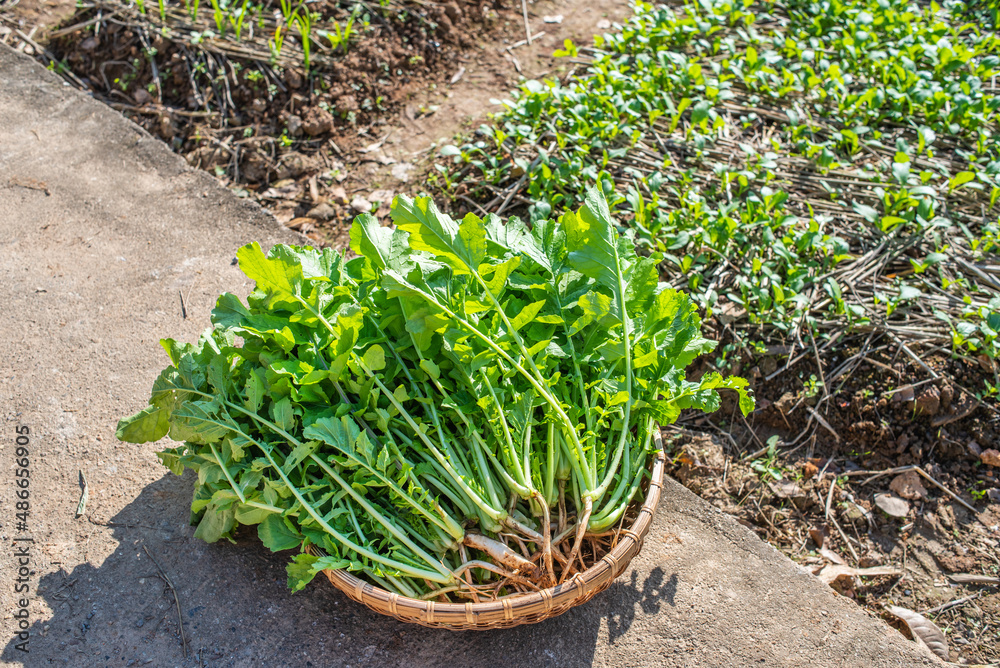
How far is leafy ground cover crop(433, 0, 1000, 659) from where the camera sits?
2480 mm

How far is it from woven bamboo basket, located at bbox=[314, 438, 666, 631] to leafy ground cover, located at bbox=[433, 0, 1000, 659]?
0.85 m

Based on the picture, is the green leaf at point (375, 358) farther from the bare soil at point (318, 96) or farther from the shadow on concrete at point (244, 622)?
the bare soil at point (318, 96)

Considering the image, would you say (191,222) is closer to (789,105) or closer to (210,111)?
(210,111)

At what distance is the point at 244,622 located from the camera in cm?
197

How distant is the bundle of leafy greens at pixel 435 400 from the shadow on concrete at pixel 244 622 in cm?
18

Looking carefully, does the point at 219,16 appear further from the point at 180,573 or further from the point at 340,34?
the point at 180,573

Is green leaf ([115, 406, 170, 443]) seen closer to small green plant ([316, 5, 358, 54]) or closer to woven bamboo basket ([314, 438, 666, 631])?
woven bamboo basket ([314, 438, 666, 631])

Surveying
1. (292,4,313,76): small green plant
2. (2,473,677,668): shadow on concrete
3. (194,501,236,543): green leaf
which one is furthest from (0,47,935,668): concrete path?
(292,4,313,76): small green plant

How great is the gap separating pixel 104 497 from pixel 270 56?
2.51m

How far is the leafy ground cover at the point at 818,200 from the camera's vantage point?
2.48 m

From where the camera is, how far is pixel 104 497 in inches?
88.2

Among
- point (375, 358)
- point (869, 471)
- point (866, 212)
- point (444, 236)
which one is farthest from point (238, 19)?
point (869, 471)

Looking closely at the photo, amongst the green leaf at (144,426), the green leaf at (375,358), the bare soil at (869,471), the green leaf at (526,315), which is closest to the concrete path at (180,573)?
the bare soil at (869,471)

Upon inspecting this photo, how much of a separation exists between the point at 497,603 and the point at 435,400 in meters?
0.57
